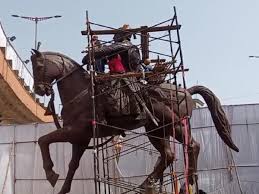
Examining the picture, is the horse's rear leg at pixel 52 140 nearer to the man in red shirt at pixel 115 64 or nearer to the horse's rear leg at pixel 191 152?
the man in red shirt at pixel 115 64

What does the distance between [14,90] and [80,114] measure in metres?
9.68

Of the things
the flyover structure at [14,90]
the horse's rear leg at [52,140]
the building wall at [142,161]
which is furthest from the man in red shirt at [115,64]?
the flyover structure at [14,90]

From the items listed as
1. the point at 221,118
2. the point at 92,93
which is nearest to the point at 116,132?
the point at 92,93

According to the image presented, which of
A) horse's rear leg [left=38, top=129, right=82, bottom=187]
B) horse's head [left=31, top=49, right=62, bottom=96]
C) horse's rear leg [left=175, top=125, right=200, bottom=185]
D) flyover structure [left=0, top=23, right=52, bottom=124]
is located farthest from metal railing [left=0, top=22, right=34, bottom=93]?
horse's rear leg [left=175, top=125, right=200, bottom=185]

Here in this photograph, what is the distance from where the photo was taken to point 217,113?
9086 mm

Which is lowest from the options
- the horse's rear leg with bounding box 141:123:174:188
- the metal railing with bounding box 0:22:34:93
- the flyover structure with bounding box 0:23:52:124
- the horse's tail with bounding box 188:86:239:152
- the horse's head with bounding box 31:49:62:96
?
the horse's rear leg with bounding box 141:123:174:188

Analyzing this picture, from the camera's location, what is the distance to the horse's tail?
8883mm

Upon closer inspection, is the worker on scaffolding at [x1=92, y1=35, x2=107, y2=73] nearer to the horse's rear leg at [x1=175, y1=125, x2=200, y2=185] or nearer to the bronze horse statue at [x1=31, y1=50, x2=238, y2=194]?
the bronze horse statue at [x1=31, y1=50, x2=238, y2=194]

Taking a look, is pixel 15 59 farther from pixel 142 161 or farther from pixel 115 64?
pixel 115 64

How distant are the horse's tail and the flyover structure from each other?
7436 millimetres

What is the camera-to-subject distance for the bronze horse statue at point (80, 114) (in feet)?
25.6

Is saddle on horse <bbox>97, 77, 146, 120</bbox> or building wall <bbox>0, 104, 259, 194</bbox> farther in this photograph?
building wall <bbox>0, 104, 259, 194</bbox>

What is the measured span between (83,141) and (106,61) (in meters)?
1.38

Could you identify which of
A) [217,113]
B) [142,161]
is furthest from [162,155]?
[142,161]
